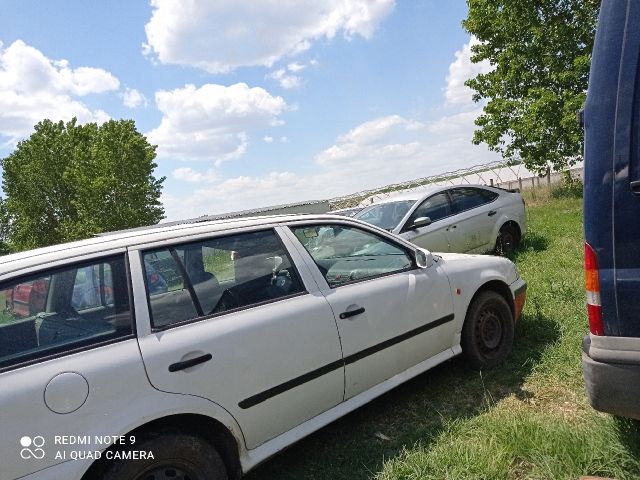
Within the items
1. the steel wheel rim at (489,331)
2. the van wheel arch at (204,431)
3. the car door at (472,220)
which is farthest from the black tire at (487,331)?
the car door at (472,220)

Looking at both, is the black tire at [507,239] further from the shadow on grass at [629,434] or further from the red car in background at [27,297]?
the red car in background at [27,297]

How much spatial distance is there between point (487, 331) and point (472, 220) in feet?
13.9

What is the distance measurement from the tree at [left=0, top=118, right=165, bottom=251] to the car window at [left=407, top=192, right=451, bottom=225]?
3159 cm

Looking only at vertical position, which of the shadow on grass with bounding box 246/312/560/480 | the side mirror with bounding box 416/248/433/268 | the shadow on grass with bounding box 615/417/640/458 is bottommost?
the shadow on grass with bounding box 246/312/560/480

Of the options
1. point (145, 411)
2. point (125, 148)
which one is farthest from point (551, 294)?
point (125, 148)

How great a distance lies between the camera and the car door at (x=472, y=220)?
25.2 ft

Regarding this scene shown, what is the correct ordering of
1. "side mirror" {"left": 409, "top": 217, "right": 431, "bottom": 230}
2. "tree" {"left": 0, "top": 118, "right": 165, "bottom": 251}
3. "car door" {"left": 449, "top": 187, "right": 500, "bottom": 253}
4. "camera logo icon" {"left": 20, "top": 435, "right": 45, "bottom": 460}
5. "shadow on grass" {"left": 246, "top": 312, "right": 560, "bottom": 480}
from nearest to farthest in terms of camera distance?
1. "camera logo icon" {"left": 20, "top": 435, "right": 45, "bottom": 460}
2. "shadow on grass" {"left": 246, "top": 312, "right": 560, "bottom": 480}
3. "side mirror" {"left": 409, "top": 217, "right": 431, "bottom": 230}
4. "car door" {"left": 449, "top": 187, "right": 500, "bottom": 253}
5. "tree" {"left": 0, "top": 118, "right": 165, "bottom": 251}

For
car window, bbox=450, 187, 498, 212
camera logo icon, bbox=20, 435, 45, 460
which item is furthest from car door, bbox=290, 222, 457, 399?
car window, bbox=450, 187, 498, 212

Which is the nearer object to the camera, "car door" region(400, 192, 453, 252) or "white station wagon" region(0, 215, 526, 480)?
"white station wagon" region(0, 215, 526, 480)

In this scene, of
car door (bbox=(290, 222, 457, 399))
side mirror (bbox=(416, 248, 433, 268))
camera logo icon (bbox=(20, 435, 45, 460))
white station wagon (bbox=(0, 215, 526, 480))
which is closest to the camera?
camera logo icon (bbox=(20, 435, 45, 460))

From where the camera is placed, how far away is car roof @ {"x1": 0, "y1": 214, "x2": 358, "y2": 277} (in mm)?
2244

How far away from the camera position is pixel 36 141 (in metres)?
39.5

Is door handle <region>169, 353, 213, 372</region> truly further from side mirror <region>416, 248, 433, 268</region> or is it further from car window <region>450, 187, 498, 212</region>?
car window <region>450, 187, 498, 212</region>

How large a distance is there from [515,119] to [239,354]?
19474 mm
